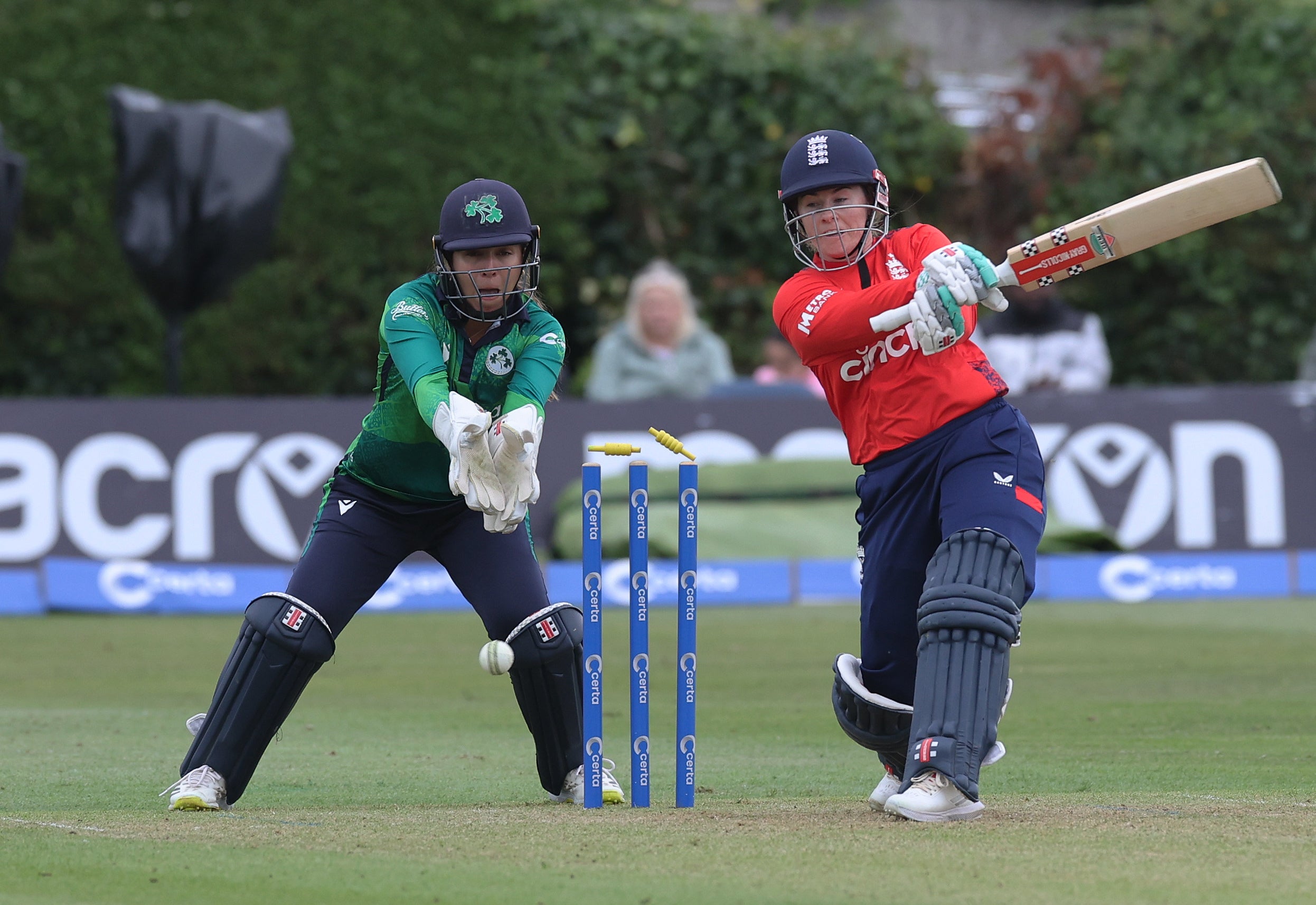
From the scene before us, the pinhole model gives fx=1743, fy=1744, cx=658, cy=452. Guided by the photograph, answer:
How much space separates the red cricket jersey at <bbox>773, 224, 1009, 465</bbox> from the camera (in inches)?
163

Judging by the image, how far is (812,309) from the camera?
13.9ft

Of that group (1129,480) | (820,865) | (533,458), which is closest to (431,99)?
(1129,480)

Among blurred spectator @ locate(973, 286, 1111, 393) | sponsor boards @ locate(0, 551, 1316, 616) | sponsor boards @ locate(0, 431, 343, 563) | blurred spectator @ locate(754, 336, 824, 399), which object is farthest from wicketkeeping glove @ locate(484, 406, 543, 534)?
blurred spectator @ locate(973, 286, 1111, 393)

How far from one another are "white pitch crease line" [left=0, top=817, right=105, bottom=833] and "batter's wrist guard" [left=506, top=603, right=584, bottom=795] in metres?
1.12

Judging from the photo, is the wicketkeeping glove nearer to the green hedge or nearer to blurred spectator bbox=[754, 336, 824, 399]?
blurred spectator bbox=[754, 336, 824, 399]

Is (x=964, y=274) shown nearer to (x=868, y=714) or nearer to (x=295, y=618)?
(x=868, y=714)

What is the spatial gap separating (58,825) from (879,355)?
2229 mm

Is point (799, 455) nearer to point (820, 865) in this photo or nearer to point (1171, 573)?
point (1171, 573)

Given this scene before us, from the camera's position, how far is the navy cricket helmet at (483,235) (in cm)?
438

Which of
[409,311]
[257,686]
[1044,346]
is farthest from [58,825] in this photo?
[1044,346]

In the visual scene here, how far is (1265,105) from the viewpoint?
13984 mm

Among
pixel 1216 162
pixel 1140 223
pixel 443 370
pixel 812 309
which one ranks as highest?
pixel 1216 162

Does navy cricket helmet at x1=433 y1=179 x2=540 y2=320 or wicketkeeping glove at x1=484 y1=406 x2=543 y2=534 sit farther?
navy cricket helmet at x1=433 y1=179 x2=540 y2=320

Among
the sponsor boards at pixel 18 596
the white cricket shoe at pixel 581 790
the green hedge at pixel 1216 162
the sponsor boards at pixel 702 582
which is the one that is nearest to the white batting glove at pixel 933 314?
the white cricket shoe at pixel 581 790
